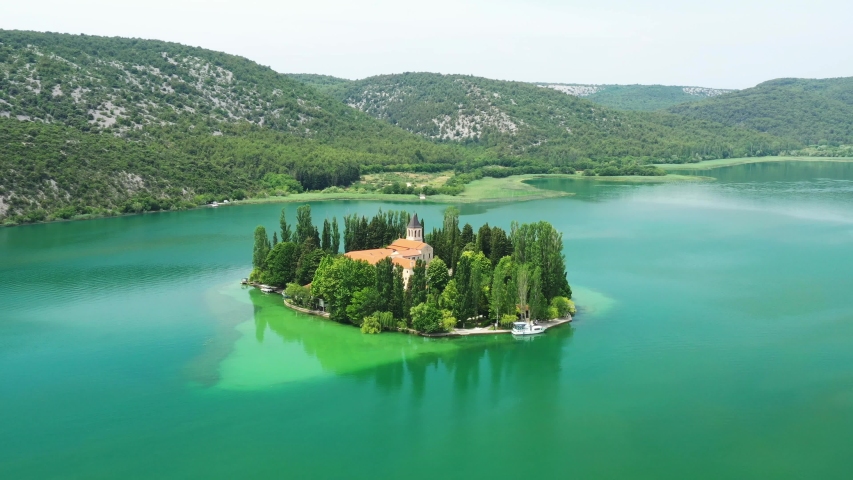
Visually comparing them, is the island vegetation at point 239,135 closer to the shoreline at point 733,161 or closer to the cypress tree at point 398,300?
the shoreline at point 733,161

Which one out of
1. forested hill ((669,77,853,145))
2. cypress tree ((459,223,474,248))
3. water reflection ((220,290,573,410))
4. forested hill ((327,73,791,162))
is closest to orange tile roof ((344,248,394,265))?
cypress tree ((459,223,474,248))

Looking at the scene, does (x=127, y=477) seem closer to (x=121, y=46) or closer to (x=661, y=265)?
(x=661, y=265)

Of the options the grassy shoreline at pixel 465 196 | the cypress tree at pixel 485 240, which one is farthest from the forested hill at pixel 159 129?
the cypress tree at pixel 485 240

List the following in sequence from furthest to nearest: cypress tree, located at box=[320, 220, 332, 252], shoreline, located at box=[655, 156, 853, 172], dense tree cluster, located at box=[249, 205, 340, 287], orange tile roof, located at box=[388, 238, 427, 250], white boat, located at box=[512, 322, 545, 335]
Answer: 1. shoreline, located at box=[655, 156, 853, 172]
2. cypress tree, located at box=[320, 220, 332, 252]
3. orange tile roof, located at box=[388, 238, 427, 250]
4. dense tree cluster, located at box=[249, 205, 340, 287]
5. white boat, located at box=[512, 322, 545, 335]

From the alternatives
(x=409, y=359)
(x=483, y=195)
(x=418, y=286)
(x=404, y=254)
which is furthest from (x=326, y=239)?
(x=483, y=195)

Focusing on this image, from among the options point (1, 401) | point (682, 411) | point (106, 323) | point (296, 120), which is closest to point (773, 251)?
point (682, 411)

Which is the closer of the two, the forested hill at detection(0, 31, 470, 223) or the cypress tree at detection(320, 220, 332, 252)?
the cypress tree at detection(320, 220, 332, 252)

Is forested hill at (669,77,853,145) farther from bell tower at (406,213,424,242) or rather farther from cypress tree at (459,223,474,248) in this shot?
cypress tree at (459,223,474,248)
